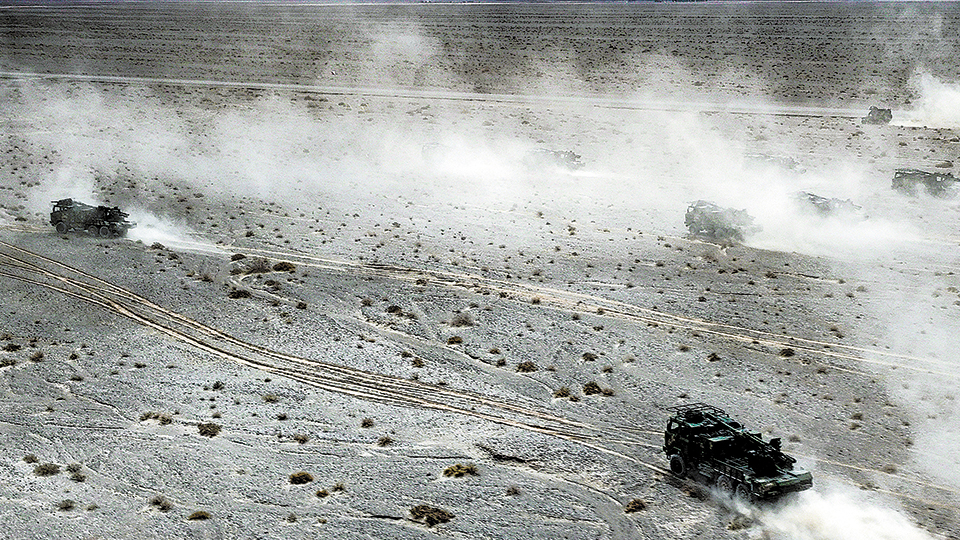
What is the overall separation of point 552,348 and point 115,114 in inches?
2774

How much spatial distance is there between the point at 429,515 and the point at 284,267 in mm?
25506

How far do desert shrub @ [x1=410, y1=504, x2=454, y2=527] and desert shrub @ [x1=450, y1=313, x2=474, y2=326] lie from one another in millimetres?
15590

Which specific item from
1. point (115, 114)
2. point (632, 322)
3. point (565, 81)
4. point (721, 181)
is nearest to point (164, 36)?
point (115, 114)

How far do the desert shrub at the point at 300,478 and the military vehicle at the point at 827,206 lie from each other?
38497 millimetres

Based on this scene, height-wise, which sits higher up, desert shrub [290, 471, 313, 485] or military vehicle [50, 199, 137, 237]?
military vehicle [50, 199, 137, 237]

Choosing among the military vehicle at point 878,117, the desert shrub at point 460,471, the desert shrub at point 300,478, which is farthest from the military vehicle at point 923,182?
the desert shrub at point 300,478

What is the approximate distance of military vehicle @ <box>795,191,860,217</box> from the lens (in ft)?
186

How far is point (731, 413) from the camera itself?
34469 mm

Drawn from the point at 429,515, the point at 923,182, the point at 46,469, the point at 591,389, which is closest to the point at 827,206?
the point at 923,182

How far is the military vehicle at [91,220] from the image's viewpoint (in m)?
55.0

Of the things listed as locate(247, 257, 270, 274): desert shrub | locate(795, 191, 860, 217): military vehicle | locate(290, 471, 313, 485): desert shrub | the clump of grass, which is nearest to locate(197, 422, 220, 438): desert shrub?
the clump of grass

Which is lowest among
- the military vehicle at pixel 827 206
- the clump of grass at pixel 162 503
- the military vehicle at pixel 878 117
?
the clump of grass at pixel 162 503

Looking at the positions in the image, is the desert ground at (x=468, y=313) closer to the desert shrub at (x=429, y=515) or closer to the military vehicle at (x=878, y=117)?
the desert shrub at (x=429, y=515)

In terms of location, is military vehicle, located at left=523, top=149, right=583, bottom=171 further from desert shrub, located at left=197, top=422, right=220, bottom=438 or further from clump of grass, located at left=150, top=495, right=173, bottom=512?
clump of grass, located at left=150, top=495, right=173, bottom=512
